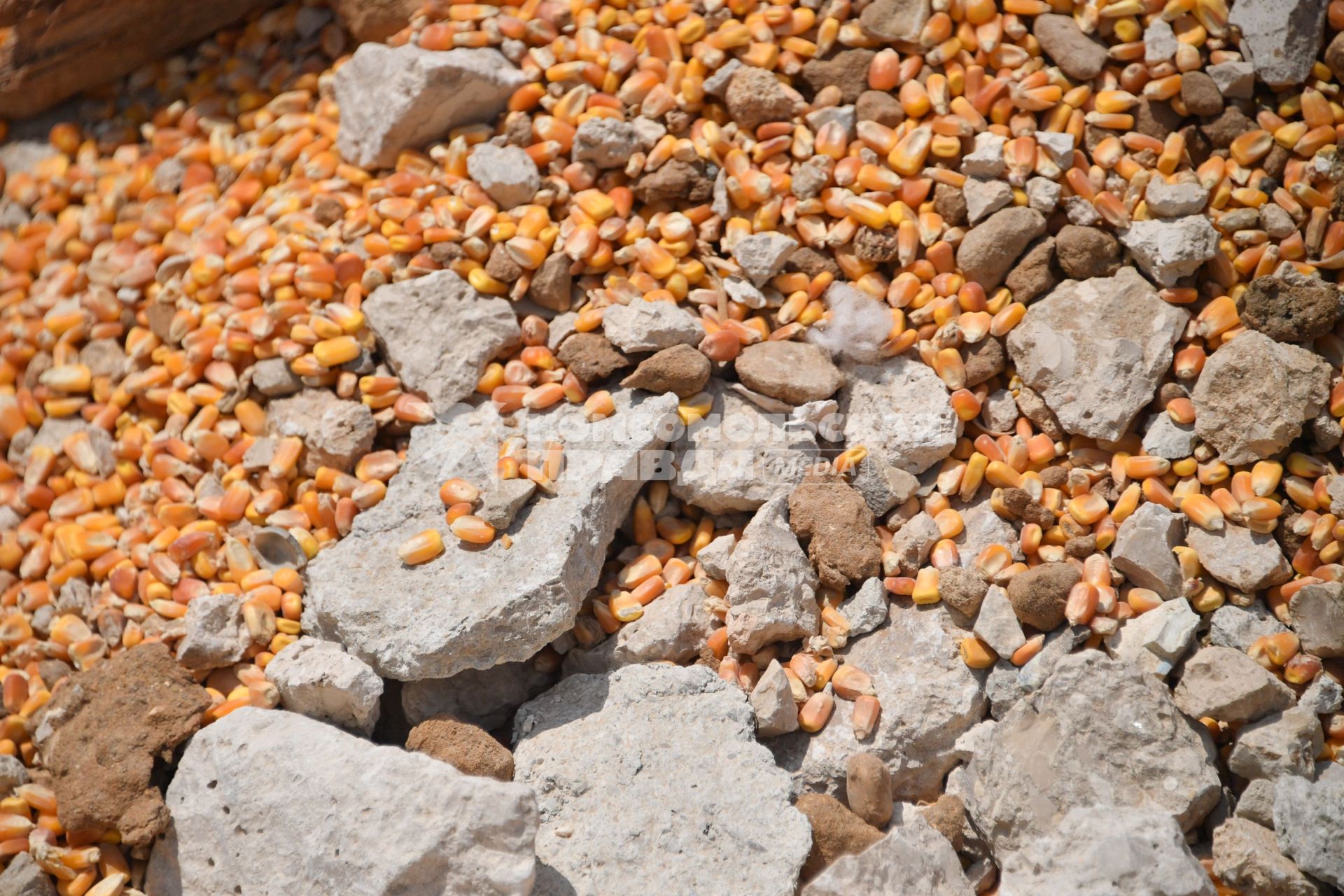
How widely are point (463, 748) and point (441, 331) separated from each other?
5.37ft

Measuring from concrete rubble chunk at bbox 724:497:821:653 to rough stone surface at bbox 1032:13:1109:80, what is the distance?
2.25m

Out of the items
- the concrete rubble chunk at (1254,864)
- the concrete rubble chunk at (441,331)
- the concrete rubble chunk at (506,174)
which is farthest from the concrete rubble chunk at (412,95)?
the concrete rubble chunk at (1254,864)

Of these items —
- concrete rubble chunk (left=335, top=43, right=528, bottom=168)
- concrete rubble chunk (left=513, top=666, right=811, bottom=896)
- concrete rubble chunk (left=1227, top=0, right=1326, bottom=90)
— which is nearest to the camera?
concrete rubble chunk (left=513, top=666, right=811, bottom=896)

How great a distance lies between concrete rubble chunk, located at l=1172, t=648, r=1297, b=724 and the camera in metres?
3.36

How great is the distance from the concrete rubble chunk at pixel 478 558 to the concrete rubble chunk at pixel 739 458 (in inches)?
5.7

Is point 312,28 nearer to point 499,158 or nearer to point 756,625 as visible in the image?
point 499,158

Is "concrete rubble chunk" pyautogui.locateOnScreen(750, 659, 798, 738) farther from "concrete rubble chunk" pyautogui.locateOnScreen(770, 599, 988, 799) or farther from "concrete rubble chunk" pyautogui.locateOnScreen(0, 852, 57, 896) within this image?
"concrete rubble chunk" pyautogui.locateOnScreen(0, 852, 57, 896)

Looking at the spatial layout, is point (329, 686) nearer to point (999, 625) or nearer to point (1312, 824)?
point (999, 625)

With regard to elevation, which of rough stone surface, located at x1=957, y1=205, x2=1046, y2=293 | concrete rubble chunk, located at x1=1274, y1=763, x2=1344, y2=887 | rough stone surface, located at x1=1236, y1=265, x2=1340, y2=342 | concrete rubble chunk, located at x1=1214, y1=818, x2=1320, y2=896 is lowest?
concrete rubble chunk, located at x1=1214, y1=818, x2=1320, y2=896

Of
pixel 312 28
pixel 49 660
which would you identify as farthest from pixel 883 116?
pixel 49 660

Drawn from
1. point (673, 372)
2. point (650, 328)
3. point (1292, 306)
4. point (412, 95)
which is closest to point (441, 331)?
point (650, 328)

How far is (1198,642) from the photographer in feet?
11.9

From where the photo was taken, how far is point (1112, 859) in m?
3.00

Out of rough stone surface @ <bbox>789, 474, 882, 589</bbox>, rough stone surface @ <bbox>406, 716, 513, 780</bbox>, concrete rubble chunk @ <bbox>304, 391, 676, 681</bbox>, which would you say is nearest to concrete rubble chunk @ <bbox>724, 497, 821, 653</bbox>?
rough stone surface @ <bbox>789, 474, 882, 589</bbox>
